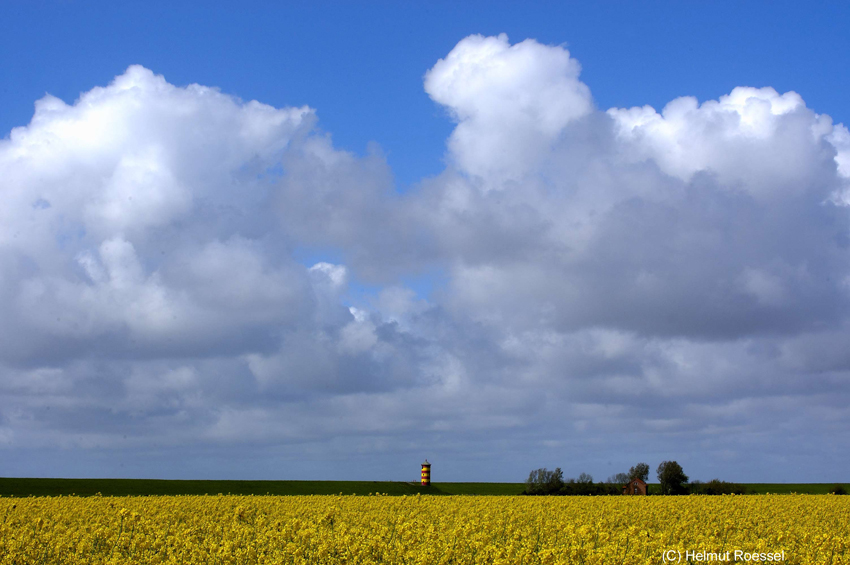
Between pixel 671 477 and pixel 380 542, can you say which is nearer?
pixel 380 542

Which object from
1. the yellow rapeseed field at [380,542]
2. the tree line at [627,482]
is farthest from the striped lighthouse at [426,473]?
the yellow rapeseed field at [380,542]

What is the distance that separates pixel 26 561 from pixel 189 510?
1599 cm

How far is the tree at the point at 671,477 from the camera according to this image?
3617 inches

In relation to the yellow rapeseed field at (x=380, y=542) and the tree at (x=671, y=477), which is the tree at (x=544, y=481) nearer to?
the tree at (x=671, y=477)

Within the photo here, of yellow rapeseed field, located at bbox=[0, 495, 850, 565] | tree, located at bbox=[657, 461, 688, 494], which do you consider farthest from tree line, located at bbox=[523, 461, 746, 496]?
yellow rapeseed field, located at bbox=[0, 495, 850, 565]

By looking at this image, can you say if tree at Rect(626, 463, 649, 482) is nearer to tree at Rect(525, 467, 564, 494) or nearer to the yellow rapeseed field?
tree at Rect(525, 467, 564, 494)

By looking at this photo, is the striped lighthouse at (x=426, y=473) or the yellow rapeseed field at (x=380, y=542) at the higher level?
the yellow rapeseed field at (x=380, y=542)

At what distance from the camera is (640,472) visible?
93.2 m

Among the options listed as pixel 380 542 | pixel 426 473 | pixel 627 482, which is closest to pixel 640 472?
pixel 627 482

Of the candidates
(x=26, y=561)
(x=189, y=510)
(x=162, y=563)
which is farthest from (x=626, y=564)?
(x=189, y=510)

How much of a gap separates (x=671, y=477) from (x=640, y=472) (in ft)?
13.7

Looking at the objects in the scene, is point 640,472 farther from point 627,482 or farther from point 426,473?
point 426,473

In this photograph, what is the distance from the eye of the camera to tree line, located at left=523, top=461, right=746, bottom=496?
85.6 m

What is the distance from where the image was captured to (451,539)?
1838cm
